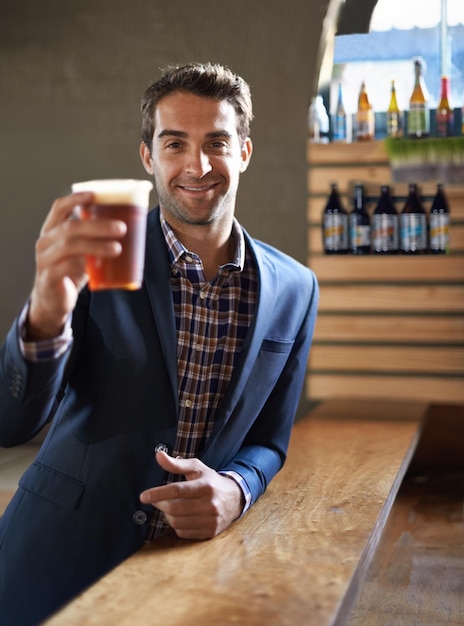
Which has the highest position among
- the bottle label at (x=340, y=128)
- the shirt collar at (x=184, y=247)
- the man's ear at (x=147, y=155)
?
the bottle label at (x=340, y=128)

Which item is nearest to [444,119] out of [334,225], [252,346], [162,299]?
[334,225]

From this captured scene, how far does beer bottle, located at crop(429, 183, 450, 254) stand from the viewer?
12.9 ft

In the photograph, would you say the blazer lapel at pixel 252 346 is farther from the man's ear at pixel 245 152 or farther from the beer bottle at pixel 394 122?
the beer bottle at pixel 394 122

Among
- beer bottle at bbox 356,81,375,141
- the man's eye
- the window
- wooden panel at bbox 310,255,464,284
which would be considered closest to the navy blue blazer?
the man's eye

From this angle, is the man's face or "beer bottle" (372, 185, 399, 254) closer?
the man's face

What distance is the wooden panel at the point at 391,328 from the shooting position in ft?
13.1

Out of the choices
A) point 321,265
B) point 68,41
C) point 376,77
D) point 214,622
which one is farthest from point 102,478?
point 68,41

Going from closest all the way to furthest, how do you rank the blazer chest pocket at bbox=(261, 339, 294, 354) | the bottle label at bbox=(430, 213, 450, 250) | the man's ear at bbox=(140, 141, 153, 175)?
the blazer chest pocket at bbox=(261, 339, 294, 354) < the man's ear at bbox=(140, 141, 153, 175) < the bottle label at bbox=(430, 213, 450, 250)

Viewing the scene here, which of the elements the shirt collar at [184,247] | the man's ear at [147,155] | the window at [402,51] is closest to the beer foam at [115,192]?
the shirt collar at [184,247]

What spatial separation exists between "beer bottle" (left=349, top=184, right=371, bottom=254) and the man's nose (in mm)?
2360

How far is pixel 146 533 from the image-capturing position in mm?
1629

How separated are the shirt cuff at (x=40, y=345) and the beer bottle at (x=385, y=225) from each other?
294 cm

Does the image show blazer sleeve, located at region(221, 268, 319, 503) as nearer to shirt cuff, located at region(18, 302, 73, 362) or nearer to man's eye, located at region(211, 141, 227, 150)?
man's eye, located at region(211, 141, 227, 150)

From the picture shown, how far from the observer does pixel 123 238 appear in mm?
1088
